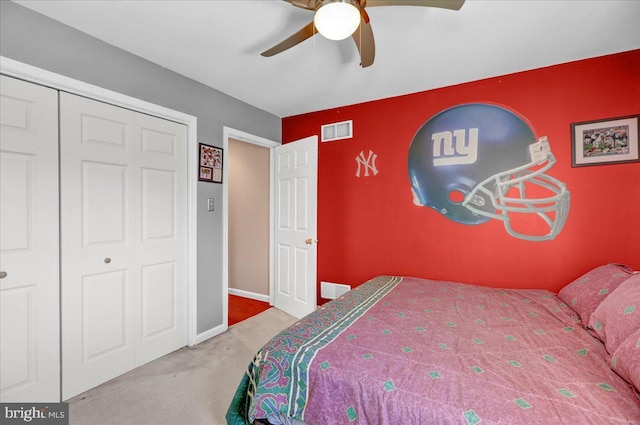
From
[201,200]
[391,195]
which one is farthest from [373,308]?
[201,200]

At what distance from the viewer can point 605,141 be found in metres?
2.24

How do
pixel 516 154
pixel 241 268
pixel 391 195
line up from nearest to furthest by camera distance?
pixel 516 154 → pixel 391 195 → pixel 241 268

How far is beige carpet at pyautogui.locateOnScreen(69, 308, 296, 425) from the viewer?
5.78 feet

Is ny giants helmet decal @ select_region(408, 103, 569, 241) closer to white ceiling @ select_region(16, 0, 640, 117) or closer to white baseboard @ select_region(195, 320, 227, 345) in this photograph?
white ceiling @ select_region(16, 0, 640, 117)

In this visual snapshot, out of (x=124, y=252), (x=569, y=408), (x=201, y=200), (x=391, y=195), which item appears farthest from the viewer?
(x=391, y=195)

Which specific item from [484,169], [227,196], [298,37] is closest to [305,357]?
[298,37]

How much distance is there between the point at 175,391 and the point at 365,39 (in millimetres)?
2520

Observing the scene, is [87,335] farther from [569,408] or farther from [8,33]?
[569,408]

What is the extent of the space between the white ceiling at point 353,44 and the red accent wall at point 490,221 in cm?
18

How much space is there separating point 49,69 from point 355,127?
8.27ft

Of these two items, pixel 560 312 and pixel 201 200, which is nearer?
pixel 560 312

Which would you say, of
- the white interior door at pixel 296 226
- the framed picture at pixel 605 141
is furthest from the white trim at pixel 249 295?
the framed picture at pixel 605 141

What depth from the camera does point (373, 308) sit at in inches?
74.6

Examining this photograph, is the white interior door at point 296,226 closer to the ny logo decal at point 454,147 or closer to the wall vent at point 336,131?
the wall vent at point 336,131
